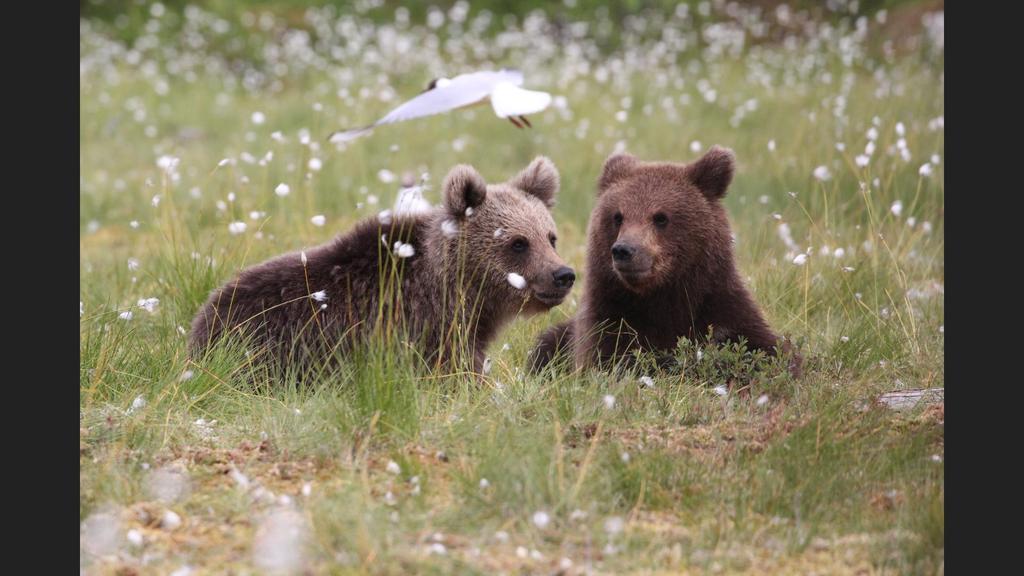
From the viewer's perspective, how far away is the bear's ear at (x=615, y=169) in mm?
5914

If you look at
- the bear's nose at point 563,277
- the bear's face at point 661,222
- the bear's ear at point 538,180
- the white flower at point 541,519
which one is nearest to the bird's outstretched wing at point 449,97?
the bear's ear at point 538,180

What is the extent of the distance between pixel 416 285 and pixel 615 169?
1155mm

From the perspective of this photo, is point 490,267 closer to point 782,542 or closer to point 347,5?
point 782,542

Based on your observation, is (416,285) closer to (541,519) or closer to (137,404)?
(137,404)

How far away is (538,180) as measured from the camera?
592 centimetres

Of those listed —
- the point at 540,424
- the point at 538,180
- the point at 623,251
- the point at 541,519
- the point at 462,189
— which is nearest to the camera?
the point at 541,519

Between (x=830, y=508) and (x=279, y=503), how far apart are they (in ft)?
5.92

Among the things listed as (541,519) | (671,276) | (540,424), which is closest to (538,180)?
(671,276)

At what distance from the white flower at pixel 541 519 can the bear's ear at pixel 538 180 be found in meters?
2.38

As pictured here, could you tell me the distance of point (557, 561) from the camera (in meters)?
3.59

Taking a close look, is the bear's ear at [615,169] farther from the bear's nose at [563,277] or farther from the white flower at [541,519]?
the white flower at [541,519]

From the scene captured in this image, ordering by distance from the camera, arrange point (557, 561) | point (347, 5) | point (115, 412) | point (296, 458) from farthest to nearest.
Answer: point (347, 5) < point (115, 412) < point (296, 458) < point (557, 561)

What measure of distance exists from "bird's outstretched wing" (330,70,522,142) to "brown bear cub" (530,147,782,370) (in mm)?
757

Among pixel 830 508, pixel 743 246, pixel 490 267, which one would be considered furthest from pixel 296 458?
pixel 743 246
